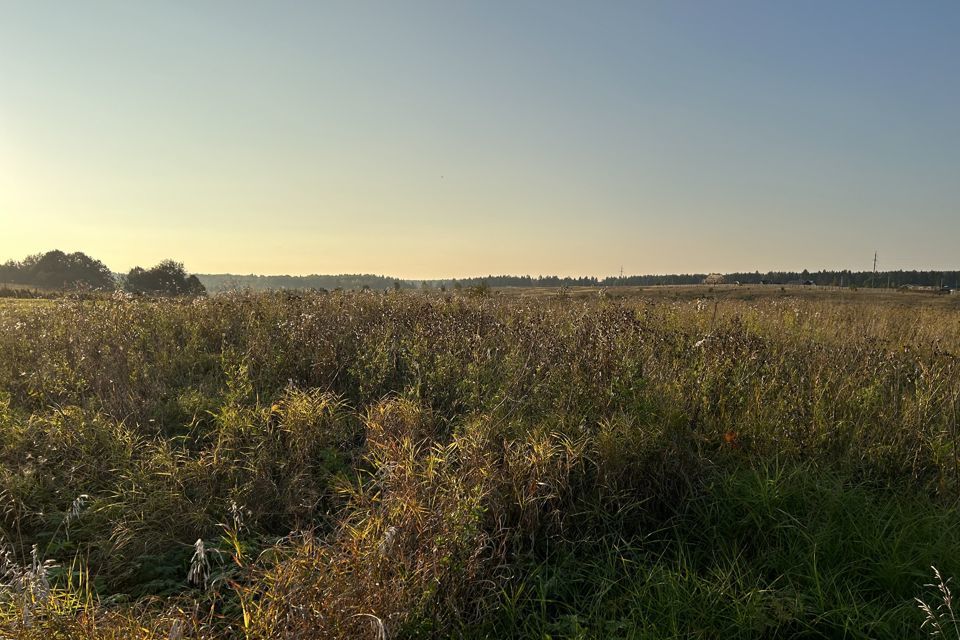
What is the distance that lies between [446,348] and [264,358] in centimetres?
223

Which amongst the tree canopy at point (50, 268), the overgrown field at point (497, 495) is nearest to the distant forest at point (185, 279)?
the tree canopy at point (50, 268)

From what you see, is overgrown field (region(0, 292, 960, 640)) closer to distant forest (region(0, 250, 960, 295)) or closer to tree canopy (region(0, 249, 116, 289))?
distant forest (region(0, 250, 960, 295))

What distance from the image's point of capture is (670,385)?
3.97m

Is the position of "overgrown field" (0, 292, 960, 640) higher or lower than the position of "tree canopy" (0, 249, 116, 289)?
lower

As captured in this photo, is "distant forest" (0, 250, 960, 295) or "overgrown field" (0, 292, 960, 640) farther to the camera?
"distant forest" (0, 250, 960, 295)

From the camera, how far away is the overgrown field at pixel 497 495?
2.08m

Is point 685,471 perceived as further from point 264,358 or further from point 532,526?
Answer: point 264,358

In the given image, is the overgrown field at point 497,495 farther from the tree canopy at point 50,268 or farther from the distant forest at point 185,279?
the tree canopy at point 50,268

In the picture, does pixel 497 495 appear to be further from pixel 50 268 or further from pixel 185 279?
pixel 50 268

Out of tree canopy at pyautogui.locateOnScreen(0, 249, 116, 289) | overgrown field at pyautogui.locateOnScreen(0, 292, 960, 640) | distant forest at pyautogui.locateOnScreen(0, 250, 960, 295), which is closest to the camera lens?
overgrown field at pyautogui.locateOnScreen(0, 292, 960, 640)

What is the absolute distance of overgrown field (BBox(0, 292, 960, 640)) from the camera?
6.84 feet

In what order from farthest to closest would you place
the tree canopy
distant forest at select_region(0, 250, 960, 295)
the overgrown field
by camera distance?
the tree canopy < distant forest at select_region(0, 250, 960, 295) < the overgrown field

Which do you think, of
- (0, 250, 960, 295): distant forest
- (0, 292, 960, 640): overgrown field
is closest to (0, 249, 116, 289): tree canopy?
(0, 250, 960, 295): distant forest

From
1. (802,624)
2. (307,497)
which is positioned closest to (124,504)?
(307,497)
